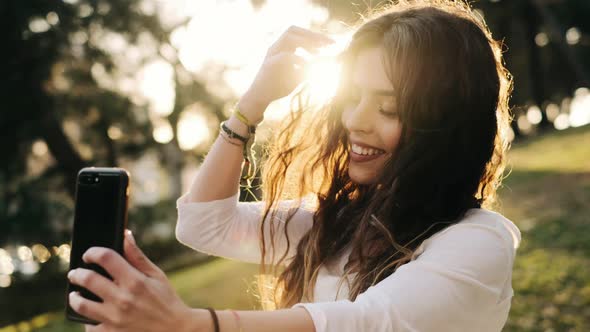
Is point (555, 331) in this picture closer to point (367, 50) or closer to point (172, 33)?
point (367, 50)

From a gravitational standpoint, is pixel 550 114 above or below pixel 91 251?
below

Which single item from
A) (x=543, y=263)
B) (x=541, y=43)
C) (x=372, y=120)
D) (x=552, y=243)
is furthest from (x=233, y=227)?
(x=541, y=43)

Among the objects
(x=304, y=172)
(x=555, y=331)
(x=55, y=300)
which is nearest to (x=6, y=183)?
(x=55, y=300)

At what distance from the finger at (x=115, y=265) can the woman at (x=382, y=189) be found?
274 millimetres

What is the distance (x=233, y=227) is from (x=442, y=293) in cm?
94

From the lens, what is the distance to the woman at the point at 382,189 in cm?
147

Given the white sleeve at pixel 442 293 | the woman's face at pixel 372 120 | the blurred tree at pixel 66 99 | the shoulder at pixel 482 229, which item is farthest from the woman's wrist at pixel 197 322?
the blurred tree at pixel 66 99

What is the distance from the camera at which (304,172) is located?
2439 mm

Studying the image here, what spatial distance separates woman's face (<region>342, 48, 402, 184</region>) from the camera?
6.47 feet

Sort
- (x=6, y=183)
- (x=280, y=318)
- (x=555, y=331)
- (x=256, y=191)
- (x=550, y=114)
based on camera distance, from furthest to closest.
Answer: (x=550, y=114), (x=6, y=183), (x=555, y=331), (x=256, y=191), (x=280, y=318)

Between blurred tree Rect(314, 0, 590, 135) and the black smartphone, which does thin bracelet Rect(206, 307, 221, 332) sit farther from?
blurred tree Rect(314, 0, 590, 135)

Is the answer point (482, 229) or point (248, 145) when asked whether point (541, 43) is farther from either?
point (482, 229)

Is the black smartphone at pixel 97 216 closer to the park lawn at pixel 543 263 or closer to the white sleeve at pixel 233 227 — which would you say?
the white sleeve at pixel 233 227

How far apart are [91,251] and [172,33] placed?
1519 centimetres
